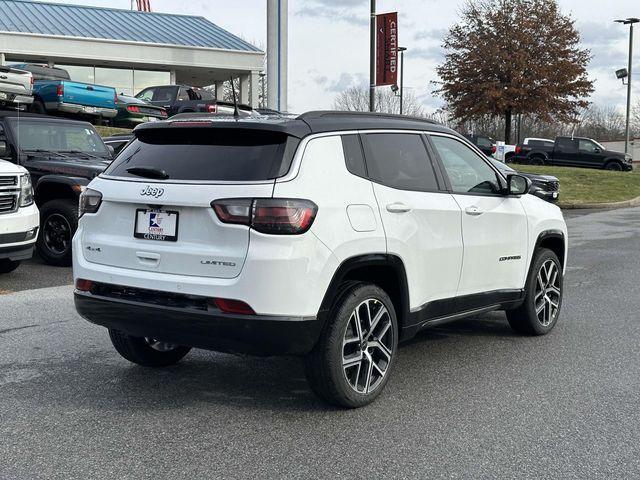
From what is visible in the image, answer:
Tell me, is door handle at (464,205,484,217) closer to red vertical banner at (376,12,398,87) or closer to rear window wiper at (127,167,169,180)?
rear window wiper at (127,167,169,180)

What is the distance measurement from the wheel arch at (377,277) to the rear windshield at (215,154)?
2.20ft

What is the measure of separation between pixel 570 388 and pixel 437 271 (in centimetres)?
117

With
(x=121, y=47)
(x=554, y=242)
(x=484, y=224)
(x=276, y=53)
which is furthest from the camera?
(x=121, y=47)

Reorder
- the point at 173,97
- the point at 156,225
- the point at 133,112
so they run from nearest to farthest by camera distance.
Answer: the point at 156,225 < the point at 133,112 < the point at 173,97

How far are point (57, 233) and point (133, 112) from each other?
14604mm

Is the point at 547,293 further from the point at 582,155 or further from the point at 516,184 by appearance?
the point at 582,155

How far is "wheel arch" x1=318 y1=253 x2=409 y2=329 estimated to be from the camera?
4.28 meters

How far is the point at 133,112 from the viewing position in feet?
78.8

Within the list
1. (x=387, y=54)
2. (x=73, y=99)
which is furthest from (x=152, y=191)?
(x=73, y=99)

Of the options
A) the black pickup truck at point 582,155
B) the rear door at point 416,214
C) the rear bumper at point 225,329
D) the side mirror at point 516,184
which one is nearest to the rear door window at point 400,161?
the rear door at point 416,214

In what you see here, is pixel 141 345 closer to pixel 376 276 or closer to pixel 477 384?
pixel 376 276

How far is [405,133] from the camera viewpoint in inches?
204

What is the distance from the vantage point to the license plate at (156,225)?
4.32m

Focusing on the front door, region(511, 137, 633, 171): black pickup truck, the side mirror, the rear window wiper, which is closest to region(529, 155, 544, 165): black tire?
region(511, 137, 633, 171): black pickup truck
